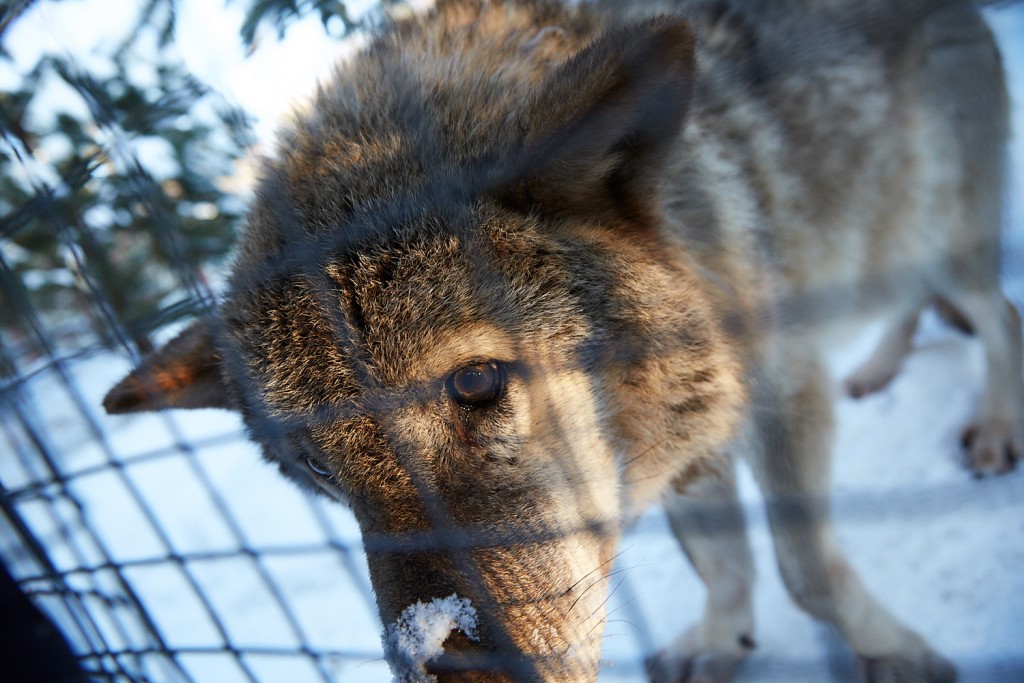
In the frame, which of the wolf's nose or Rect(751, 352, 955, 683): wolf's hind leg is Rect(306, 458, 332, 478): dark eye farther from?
Rect(751, 352, 955, 683): wolf's hind leg

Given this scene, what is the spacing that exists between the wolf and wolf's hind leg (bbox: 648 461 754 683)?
0.01 meters

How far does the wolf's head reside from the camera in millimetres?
1355

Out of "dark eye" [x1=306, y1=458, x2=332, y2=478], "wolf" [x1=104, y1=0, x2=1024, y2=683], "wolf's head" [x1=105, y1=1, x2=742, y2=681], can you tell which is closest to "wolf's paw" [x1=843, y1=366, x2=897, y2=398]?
"wolf" [x1=104, y1=0, x2=1024, y2=683]

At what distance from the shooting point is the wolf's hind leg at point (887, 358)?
11.5 ft

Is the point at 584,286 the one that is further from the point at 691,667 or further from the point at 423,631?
the point at 691,667

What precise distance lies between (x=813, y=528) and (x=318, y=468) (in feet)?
5.62

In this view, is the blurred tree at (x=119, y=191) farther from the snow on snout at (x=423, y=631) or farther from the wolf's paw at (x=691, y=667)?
the wolf's paw at (x=691, y=667)

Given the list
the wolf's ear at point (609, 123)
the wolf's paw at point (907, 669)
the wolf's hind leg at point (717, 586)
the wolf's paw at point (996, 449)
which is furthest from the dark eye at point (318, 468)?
the wolf's paw at point (996, 449)

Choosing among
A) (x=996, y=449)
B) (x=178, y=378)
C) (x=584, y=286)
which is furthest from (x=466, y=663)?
(x=996, y=449)

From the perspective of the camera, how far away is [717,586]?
248 cm

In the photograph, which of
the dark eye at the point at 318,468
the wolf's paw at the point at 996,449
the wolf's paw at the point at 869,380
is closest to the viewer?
the dark eye at the point at 318,468

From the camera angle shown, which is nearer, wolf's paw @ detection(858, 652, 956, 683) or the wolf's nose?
the wolf's nose

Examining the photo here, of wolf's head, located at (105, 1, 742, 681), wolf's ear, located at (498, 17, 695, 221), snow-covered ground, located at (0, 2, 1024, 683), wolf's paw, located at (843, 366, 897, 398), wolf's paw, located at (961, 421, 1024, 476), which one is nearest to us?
wolf's ear, located at (498, 17, 695, 221)

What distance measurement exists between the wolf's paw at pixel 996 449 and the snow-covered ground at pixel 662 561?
61mm
